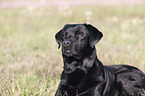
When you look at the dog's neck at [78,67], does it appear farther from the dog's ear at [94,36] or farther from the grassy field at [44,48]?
the grassy field at [44,48]

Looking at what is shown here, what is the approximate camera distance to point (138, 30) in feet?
32.6

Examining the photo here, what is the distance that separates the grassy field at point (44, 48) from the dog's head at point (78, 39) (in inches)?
29.6

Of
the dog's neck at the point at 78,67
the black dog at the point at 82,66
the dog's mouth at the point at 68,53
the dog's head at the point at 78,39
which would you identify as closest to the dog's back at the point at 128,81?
the black dog at the point at 82,66

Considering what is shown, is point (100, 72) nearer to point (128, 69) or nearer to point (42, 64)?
point (128, 69)

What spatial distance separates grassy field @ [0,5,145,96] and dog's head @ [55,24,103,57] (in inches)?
29.6

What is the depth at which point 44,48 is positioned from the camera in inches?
291

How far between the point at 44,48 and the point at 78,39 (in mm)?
4386

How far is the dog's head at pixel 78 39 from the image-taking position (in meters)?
3.02

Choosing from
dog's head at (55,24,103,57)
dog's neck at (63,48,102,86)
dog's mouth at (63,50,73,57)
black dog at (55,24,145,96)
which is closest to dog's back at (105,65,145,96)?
black dog at (55,24,145,96)

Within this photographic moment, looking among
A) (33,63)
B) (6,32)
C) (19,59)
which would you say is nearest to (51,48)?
(19,59)

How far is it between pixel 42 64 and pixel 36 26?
6160mm

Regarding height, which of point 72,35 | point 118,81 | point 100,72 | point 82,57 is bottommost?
point 118,81

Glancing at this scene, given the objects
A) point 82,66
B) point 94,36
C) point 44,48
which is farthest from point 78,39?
point 44,48

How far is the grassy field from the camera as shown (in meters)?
3.64
